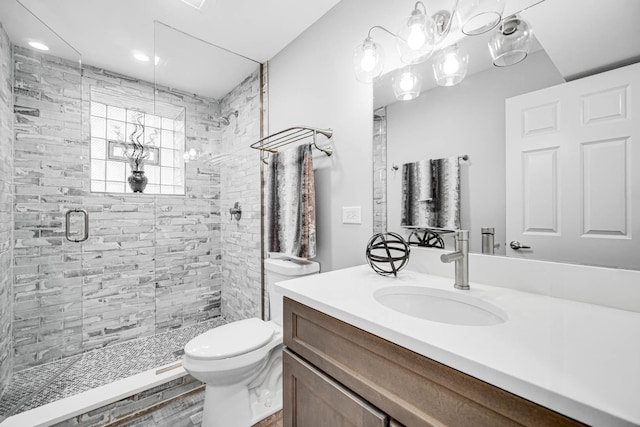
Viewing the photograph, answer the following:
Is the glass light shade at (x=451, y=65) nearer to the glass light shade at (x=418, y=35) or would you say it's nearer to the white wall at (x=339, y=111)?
the glass light shade at (x=418, y=35)

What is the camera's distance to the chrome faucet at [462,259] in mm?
942

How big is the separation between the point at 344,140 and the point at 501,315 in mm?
1145

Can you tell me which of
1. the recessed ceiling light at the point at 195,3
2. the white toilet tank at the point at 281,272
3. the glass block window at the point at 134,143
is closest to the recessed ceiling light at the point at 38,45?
the glass block window at the point at 134,143

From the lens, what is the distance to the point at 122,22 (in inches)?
70.4

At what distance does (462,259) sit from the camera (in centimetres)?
95

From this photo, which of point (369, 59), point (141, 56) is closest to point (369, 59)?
point (369, 59)

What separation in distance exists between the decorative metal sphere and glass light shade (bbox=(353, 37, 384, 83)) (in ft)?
2.49

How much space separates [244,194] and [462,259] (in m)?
1.86

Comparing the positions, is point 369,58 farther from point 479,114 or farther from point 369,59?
point 479,114

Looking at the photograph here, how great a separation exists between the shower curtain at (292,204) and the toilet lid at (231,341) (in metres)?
0.47

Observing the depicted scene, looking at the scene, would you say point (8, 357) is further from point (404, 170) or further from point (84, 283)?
point (404, 170)

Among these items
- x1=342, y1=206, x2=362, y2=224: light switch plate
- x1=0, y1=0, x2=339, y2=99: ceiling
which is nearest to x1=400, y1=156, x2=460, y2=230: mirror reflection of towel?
x1=342, y1=206, x2=362, y2=224: light switch plate

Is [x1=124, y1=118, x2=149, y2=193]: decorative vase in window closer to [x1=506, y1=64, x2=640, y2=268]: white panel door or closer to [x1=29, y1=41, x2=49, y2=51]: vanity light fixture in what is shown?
[x1=29, y1=41, x2=49, y2=51]: vanity light fixture

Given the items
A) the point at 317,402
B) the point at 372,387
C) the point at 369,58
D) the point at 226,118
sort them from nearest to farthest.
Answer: the point at 372,387
the point at 317,402
the point at 369,58
the point at 226,118
